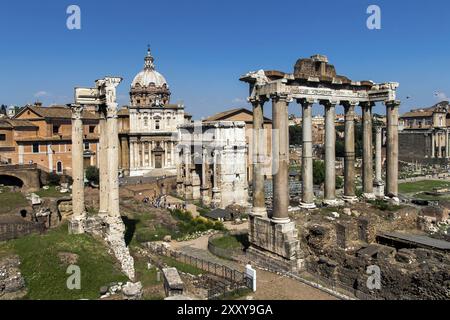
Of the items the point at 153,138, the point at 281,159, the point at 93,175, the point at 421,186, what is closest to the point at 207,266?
the point at 281,159

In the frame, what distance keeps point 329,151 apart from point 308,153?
79.2 inches

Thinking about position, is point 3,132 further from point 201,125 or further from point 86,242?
point 86,242

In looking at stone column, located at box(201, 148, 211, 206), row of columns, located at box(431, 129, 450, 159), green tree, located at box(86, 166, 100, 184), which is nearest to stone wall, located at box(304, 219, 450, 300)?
stone column, located at box(201, 148, 211, 206)

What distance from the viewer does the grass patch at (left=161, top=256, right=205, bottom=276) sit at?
752 inches

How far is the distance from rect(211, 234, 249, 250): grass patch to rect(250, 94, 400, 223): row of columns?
2.79 meters

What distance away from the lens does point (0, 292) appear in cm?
1379

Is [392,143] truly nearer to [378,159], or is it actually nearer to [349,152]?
[349,152]

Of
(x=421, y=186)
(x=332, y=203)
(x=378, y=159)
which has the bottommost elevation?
(x=421, y=186)

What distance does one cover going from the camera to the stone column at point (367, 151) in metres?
24.3

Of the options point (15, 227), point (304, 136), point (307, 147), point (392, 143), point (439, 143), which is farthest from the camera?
point (439, 143)

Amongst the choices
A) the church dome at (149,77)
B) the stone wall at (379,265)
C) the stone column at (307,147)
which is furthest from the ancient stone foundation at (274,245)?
the church dome at (149,77)

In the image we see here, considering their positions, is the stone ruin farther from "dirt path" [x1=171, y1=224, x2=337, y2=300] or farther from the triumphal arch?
the triumphal arch

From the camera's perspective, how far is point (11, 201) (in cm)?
2920
